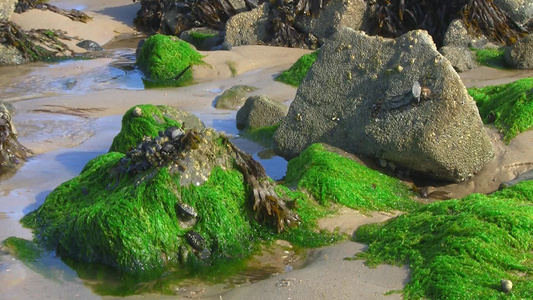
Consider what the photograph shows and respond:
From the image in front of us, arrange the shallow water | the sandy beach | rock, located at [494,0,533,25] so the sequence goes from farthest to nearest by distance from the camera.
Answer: rock, located at [494,0,533,25] → the shallow water → the sandy beach

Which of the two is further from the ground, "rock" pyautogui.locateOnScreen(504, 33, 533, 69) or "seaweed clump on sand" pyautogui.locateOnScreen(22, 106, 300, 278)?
"rock" pyautogui.locateOnScreen(504, 33, 533, 69)

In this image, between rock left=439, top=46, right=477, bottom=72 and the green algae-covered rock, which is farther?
rock left=439, top=46, right=477, bottom=72

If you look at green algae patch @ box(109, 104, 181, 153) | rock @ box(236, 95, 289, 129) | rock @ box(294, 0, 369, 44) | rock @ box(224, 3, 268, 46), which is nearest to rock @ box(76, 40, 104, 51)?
rock @ box(224, 3, 268, 46)

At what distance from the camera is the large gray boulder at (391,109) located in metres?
6.19

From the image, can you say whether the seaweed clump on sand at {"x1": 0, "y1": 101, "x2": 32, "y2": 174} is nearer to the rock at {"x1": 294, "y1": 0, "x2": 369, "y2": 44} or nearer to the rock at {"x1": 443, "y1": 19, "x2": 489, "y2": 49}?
the rock at {"x1": 294, "y1": 0, "x2": 369, "y2": 44}

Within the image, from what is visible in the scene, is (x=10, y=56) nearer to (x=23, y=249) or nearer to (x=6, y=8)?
(x=6, y=8)

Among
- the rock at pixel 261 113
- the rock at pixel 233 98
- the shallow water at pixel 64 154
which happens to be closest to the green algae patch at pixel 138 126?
the shallow water at pixel 64 154

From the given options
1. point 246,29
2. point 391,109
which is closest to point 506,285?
point 391,109

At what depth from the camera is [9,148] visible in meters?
6.97

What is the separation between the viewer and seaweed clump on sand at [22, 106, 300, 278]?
4.84m

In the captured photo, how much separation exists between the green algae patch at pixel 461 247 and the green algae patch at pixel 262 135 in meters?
2.73

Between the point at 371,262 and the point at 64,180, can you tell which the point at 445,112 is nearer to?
the point at 371,262

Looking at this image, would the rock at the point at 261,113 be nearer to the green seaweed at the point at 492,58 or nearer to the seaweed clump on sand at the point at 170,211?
the seaweed clump on sand at the point at 170,211

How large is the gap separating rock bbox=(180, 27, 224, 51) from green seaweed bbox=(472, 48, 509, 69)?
4501 millimetres
